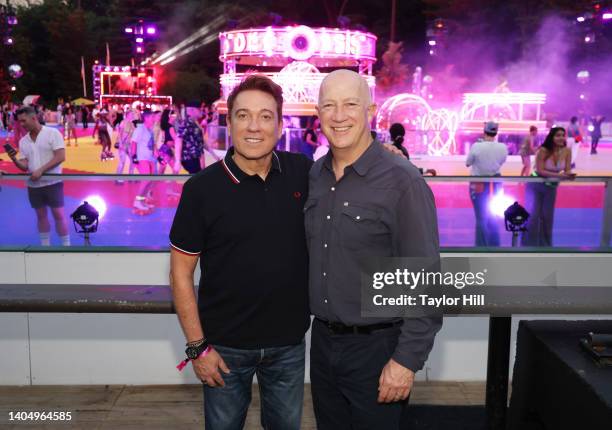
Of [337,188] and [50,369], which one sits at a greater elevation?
[337,188]

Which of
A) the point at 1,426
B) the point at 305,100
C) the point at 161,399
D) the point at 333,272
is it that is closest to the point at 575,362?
the point at 333,272

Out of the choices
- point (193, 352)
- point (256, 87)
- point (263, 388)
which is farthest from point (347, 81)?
point (263, 388)

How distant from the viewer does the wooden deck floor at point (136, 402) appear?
3662 millimetres

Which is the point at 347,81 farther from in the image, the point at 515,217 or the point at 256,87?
the point at 515,217

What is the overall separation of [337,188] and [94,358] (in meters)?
2.85

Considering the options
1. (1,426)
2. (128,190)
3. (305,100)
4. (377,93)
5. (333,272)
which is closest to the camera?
(333,272)

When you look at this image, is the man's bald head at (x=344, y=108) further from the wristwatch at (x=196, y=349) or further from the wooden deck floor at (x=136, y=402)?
the wooden deck floor at (x=136, y=402)

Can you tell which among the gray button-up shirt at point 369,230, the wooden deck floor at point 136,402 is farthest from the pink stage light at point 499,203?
the gray button-up shirt at point 369,230

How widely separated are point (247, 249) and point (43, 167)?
477 cm

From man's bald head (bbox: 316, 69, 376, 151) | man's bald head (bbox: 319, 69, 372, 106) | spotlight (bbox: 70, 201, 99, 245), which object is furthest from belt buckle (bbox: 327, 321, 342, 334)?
spotlight (bbox: 70, 201, 99, 245)

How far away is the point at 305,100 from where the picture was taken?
807 inches

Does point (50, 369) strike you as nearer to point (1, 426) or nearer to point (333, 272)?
point (1, 426)

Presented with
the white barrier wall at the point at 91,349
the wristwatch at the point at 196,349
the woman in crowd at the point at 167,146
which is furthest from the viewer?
the woman in crowd at the point at 167,146

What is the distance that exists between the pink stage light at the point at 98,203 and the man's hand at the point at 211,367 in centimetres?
412
